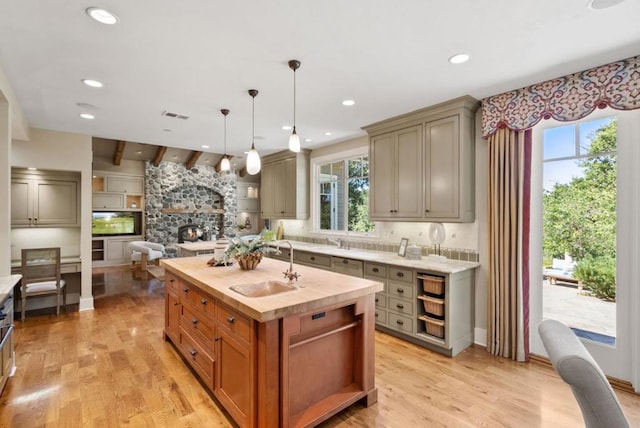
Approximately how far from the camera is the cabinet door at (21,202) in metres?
4.55

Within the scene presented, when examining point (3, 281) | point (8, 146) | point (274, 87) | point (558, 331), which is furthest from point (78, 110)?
point (558, 331)

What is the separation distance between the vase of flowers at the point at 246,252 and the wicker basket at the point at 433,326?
1.86 meters

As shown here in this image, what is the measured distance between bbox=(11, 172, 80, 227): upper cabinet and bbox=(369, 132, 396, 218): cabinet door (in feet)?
14.9

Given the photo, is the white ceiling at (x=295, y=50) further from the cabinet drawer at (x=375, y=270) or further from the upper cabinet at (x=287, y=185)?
the upper cabinet at (x=287, y=185)

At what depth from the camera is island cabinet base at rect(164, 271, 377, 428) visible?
1.87 metres

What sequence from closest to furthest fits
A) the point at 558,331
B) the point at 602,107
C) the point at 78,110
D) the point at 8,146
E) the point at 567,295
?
the point at 558,331
the point at 602,107
the point at 8,146
the point at 567,295
the point at 78,110

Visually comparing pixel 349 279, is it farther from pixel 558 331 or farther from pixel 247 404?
pixel 558 331

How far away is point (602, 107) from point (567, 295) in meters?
1.72

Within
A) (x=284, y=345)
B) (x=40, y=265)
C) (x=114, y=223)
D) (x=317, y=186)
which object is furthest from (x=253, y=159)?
(x=114, y=223)

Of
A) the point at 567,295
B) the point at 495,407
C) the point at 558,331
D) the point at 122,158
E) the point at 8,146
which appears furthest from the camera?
the point at 122,158

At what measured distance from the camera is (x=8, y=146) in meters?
2.81

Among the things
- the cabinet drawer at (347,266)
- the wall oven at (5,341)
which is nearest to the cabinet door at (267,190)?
the cabinet drawer at (347,266)

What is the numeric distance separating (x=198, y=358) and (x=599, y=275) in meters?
3.61

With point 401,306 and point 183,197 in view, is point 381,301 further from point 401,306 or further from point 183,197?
point 183,197
